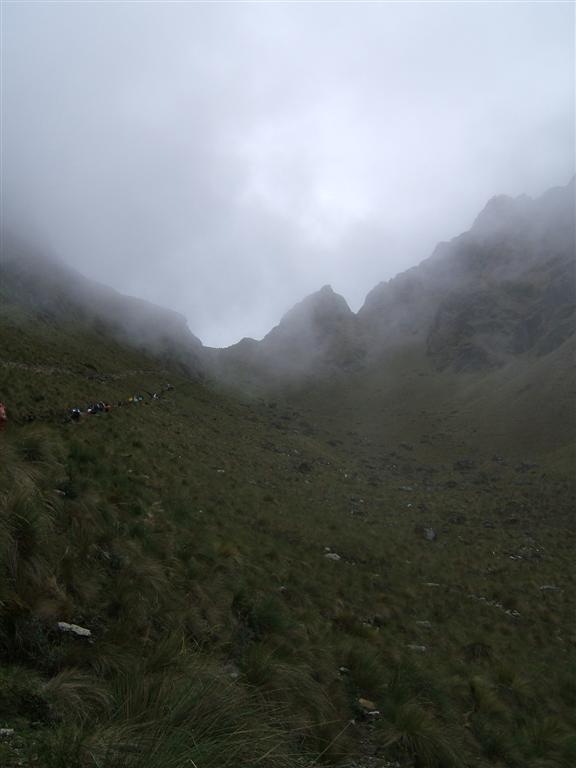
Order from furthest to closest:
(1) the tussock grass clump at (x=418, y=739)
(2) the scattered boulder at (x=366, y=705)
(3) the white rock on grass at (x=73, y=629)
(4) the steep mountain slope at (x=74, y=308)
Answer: (4) the steep mountain slope at (x=74, y=308)
(2) the scattered boulder at (x=366, y=705)
(1) the tussock grass clump at (x=418, y=739)
(3) the white rock on grass at (x=73, y=629)

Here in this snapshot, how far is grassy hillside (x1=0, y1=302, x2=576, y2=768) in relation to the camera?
3471 millimetres

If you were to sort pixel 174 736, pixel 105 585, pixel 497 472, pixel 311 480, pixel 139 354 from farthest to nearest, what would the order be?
1. pixel 139 354
2. pixel 497 472
3. pixel 311 480
4. pixel 105 585
5. pixel 174 736

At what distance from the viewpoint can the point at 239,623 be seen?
21.8 feet

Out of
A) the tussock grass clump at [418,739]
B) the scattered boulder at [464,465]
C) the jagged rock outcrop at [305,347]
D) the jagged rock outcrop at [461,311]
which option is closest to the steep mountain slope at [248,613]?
the tussock grass clump at [418,739]

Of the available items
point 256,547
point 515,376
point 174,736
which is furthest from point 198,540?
point 515,376

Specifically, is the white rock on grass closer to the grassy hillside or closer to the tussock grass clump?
the grassy hillside

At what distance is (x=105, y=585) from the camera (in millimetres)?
5789

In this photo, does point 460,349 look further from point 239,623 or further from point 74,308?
point 239,623

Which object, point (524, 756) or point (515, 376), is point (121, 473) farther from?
point (515, 376)

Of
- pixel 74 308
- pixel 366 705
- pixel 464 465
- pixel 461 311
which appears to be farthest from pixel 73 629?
pixel 461 311

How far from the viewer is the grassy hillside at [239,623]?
3471 mm

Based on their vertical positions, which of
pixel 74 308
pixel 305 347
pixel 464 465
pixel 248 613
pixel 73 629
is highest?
pixel 305 347

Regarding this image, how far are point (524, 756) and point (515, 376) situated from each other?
337 ft

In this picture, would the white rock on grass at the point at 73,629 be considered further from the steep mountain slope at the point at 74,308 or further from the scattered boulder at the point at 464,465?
the scattered boulder at the point at 464,465
